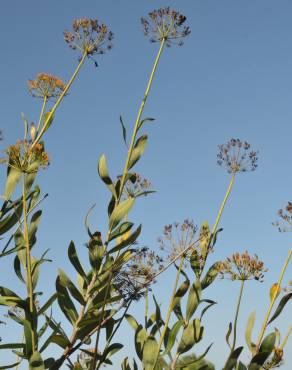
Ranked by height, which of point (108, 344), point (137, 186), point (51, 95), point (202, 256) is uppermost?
point (51, 95)

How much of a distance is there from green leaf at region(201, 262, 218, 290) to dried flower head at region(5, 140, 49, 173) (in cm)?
146

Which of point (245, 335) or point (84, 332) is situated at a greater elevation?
point (245, 335)

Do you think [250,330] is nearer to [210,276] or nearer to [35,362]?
[210,276]

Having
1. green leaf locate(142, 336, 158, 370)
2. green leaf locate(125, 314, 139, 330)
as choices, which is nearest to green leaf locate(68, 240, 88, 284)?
green leaf locate(125, 314, 139, 330)

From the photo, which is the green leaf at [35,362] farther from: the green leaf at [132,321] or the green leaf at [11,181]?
the green leaf at [11,181]

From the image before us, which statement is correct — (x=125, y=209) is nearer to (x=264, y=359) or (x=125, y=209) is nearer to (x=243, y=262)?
(x=243, y=262)

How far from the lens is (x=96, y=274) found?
11.5 feet

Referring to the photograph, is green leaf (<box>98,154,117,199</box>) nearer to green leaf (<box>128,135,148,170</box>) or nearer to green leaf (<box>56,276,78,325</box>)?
green leaf (<box>128,135,148,170</box>)

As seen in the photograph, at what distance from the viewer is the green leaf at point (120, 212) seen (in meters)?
3.61

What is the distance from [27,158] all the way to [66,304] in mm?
1054

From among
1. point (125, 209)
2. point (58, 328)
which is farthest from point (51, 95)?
point (58, 328)

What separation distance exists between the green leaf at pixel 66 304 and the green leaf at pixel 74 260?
0.63 feet

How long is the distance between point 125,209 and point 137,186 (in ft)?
2.16

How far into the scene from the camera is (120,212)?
11.9ft
